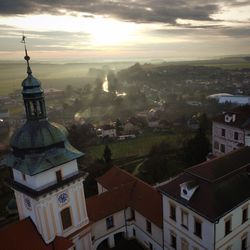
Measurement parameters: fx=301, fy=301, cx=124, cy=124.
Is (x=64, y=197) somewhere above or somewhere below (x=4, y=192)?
above

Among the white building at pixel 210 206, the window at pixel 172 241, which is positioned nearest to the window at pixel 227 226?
the white building at pixel 210 206

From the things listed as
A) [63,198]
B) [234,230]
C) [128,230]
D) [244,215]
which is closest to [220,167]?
[244,215]

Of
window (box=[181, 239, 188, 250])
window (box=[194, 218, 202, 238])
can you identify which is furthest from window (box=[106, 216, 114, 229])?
window (box=[194, 218, 202, 238])

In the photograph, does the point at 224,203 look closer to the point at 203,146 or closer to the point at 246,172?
the point at 246,172

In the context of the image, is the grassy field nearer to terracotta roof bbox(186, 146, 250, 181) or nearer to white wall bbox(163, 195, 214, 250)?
white wall bbox(163, 195, 214, 250)

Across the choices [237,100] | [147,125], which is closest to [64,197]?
[147,125]

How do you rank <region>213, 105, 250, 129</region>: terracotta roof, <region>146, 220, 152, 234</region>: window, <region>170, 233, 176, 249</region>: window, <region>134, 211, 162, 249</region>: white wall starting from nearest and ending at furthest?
<region>170, 233, 176, 249</region>: window, <region>134, 211, 162, 249</region>: white wall, <region>146, 220, 152, 234</region>: window, <region>213, 105, 250, 129</region>: terracotta roof
